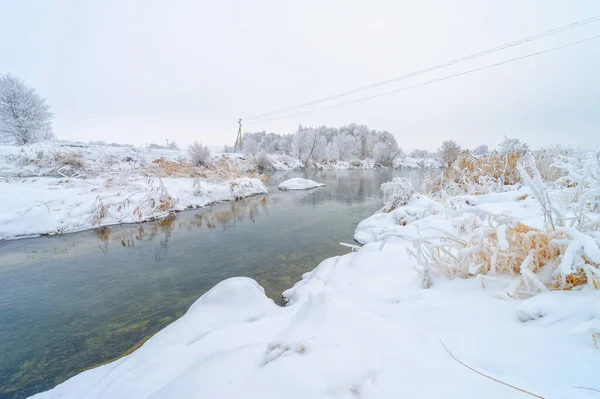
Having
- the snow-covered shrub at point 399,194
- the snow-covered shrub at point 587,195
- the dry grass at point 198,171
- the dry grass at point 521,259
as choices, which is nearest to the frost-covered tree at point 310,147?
the dry grass at point 198,171

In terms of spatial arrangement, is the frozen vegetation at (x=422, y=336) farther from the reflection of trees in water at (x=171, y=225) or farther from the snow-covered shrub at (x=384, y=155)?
the snow-covered shrub at (x=384, y=155)

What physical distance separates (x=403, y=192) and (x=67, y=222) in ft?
29.0

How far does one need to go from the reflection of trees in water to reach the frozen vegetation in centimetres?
318

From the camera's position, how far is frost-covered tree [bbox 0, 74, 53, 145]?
54.9 feet

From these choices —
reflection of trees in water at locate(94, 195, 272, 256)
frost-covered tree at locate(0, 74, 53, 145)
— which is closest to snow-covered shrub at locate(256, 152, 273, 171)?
reflection of trees in water at locate(94, 195, 272, 256)

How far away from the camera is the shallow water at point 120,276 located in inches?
88.6

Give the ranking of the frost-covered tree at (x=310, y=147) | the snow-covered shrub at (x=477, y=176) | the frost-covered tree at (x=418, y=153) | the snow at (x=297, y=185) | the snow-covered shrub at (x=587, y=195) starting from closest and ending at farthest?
the snow-covered shrub at (x=587, y=195), the snow-covered shrub at (x=477, y=176), the snow at (x=297, y=185), the frost-covered tree at (x=310, y=147), the frost-covered tree at (x=418, y=153)

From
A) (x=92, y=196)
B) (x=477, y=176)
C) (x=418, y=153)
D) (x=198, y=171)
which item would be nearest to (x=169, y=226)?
(x=92, y=196)

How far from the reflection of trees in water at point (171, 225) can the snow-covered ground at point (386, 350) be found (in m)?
3.14

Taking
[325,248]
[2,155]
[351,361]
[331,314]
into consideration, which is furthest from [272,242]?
[2,155]

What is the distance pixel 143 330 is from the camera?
2521 mm

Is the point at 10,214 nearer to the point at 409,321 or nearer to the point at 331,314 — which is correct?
the point at 331,314

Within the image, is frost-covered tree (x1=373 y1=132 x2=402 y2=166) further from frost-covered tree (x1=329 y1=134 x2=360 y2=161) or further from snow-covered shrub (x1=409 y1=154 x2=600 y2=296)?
snow-covered shrub (x1=409 y1=154 x2=600 y2=296)

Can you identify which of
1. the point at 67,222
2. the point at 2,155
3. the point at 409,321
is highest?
the point at 2,155
